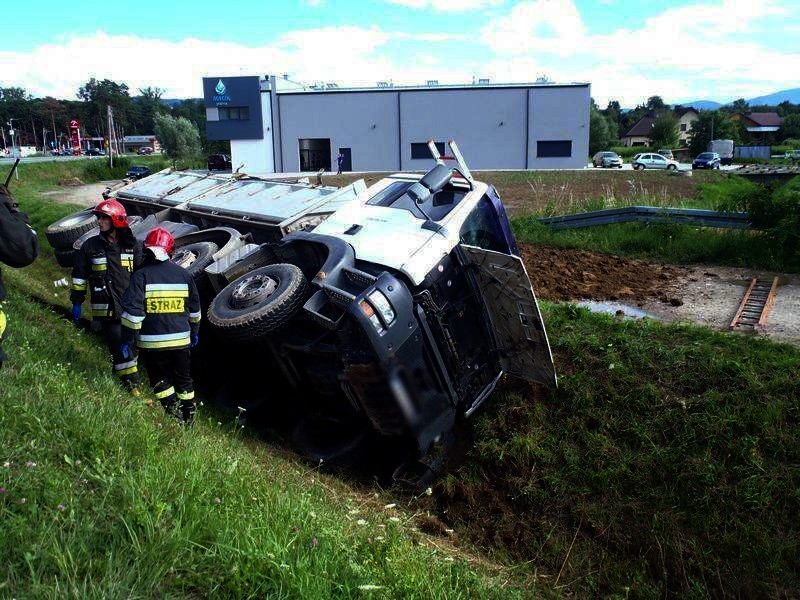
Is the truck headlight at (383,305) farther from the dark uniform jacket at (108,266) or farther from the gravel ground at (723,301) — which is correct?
the gravel ground at (723,301)

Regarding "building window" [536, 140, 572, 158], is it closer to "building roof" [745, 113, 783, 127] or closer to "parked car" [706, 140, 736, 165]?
"parked car" [706, 140, 736, 165]

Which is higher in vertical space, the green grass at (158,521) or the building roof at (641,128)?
the building roof at (641,128)

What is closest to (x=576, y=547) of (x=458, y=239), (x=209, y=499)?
Result: (x=458, y=239)

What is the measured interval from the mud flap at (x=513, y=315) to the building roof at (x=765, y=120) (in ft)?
306

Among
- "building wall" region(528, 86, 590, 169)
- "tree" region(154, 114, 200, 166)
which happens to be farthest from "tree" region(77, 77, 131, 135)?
"building wall" region(528, 86, 590, 169)

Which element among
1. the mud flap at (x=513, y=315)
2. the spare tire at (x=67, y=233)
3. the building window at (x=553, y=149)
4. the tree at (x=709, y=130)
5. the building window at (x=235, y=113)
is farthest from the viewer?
the tree at (x=709, y=130)

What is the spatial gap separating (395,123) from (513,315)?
127 ft

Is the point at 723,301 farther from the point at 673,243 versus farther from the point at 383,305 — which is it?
the point at 383,305

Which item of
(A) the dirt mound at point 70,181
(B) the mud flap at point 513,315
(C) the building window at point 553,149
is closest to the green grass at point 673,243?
(B) the mud flap at point 513,315

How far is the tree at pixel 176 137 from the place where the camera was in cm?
5316

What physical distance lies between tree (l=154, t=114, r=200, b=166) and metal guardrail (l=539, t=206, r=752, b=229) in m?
46.9

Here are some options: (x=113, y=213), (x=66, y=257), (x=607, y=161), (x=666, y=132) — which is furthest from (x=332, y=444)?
(x=666, y=132)

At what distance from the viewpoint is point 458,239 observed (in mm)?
5055

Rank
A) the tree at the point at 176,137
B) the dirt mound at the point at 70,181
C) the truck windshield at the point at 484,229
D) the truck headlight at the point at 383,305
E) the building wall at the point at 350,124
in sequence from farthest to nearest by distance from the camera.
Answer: the tree at the point at 176,137 → the building wall at the point at 350,124 → the dirt mound at the point at 70,181 → the truck windshield at the point at 484,229 → the truck headlight at the point at 383,305
